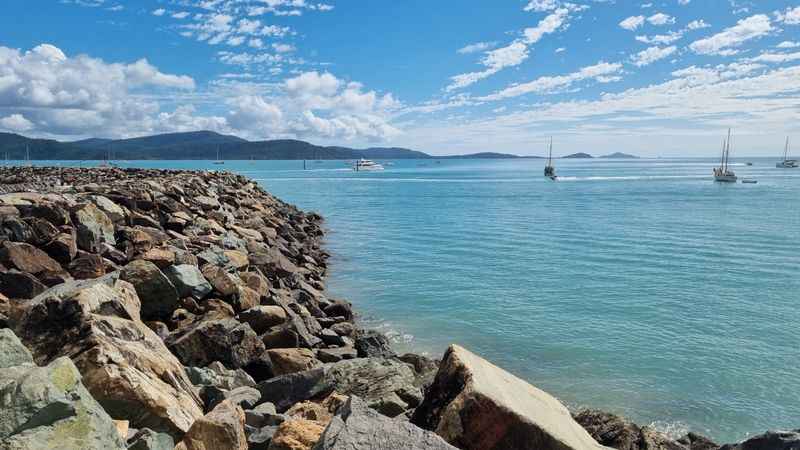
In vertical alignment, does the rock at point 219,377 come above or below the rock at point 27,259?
below

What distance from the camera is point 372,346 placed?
448 inches

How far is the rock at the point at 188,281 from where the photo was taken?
9.99 metres

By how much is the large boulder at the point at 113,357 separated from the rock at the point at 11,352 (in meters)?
0.38

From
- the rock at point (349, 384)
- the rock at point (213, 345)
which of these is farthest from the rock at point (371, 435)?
the rock at point (213, 345)

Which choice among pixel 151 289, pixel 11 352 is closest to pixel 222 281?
pixel 151 289

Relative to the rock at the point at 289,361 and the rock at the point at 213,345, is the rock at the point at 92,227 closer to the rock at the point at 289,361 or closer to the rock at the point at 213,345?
the rock at the point at 213,345

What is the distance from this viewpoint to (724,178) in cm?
9950

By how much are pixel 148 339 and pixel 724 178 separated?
4367 inches

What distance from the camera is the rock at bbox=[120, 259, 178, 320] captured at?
9.20 metres

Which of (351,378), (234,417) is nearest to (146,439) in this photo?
(234,417)

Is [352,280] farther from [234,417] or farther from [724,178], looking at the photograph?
[724,178]

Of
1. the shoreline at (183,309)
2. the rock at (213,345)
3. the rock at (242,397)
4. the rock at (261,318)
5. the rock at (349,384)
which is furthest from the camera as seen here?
the rock at (261,318)

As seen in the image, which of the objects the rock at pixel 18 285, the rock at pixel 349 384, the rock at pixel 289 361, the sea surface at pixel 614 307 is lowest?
the sea surface at pixel 614 307

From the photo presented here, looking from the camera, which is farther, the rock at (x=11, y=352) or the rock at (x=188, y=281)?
the rock at (x=188, y=281)
